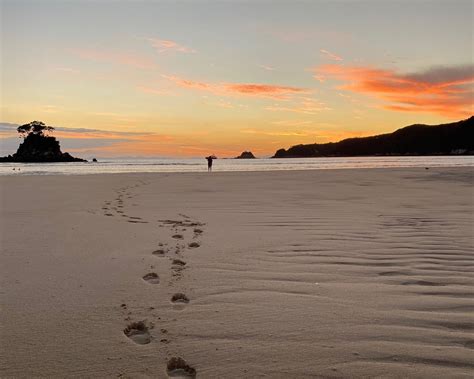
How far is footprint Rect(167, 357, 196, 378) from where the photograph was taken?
2.32 m

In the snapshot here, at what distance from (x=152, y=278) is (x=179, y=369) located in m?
1.79

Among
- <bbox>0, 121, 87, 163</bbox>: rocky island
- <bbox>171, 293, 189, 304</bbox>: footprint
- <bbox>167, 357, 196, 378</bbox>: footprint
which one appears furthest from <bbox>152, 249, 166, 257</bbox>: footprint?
<bbox>0, 121, 87, 163</bbox>: rocky island

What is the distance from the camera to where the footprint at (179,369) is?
2.32m

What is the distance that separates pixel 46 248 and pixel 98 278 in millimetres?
1653

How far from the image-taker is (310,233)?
6277 mm

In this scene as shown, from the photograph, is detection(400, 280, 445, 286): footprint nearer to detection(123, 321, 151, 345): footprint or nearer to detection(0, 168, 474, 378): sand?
detection(0, 168, 474, 378): sand

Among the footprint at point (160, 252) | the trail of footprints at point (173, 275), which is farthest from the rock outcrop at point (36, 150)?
the footprint at point (160, 252)

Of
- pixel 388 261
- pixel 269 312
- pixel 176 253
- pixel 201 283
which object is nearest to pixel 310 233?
pixel 388 261

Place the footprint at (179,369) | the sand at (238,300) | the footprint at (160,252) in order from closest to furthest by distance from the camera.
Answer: the footprint at (179,369) → the sand at (238,300) → the footprint at (160,252)

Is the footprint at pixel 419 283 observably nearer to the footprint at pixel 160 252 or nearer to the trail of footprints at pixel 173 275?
the trail of footprints at pixel 173 275

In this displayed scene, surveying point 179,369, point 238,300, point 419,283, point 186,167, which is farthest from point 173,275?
point 186,167

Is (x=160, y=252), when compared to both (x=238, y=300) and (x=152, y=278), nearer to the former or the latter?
(x=152, y=278)

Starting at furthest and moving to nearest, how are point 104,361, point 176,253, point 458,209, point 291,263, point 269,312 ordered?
1. point 458,209
2. point 176,253
3. point 291,263
4. point 269,312
5. point 104,361

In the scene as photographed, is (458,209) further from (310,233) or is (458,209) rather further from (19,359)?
(19,359)
